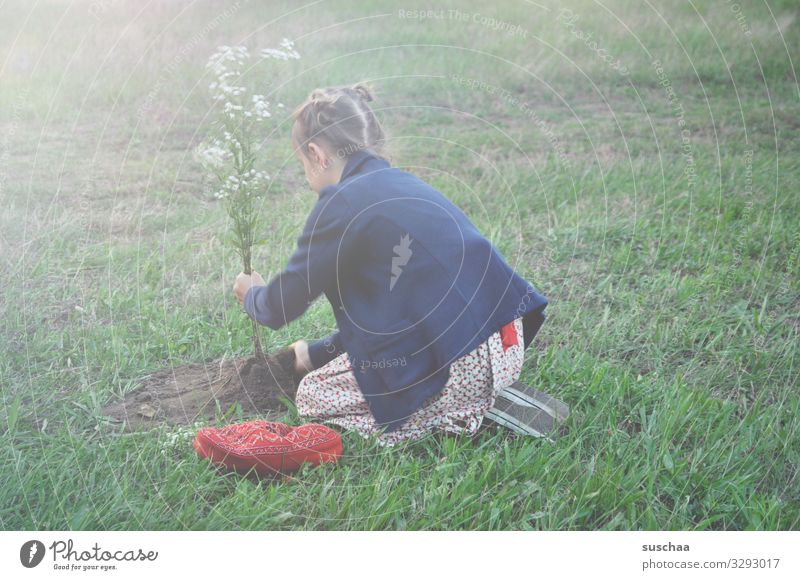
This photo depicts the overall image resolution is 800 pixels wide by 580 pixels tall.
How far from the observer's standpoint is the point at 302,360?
7.28 feet

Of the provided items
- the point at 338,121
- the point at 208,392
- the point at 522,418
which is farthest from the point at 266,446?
the point at 338,121

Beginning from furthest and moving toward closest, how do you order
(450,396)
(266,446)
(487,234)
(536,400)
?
(487,234) < (536,400) < (450,396) < (266,446)

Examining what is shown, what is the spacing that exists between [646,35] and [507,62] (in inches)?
17.9

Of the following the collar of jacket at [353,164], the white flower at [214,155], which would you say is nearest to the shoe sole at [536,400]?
the collar of jacket at [353,164]

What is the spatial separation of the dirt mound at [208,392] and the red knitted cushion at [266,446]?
134mm

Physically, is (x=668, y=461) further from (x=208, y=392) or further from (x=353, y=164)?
(x=208, y=392)

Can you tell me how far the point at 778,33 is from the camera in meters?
2.55

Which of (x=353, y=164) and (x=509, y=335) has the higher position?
(x=353, y=164)

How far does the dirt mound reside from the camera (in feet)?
6.72

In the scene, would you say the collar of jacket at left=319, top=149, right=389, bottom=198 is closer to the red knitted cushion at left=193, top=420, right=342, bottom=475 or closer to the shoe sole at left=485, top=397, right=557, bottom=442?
the red knitted cushion at left=193, top=420, right=342, bottom=475

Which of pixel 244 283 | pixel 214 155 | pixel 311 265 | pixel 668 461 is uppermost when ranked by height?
pixel 214 155

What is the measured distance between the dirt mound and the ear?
565mm

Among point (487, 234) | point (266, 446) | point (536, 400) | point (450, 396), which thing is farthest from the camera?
point (487, 234)

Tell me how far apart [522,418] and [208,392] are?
82 centimetres
